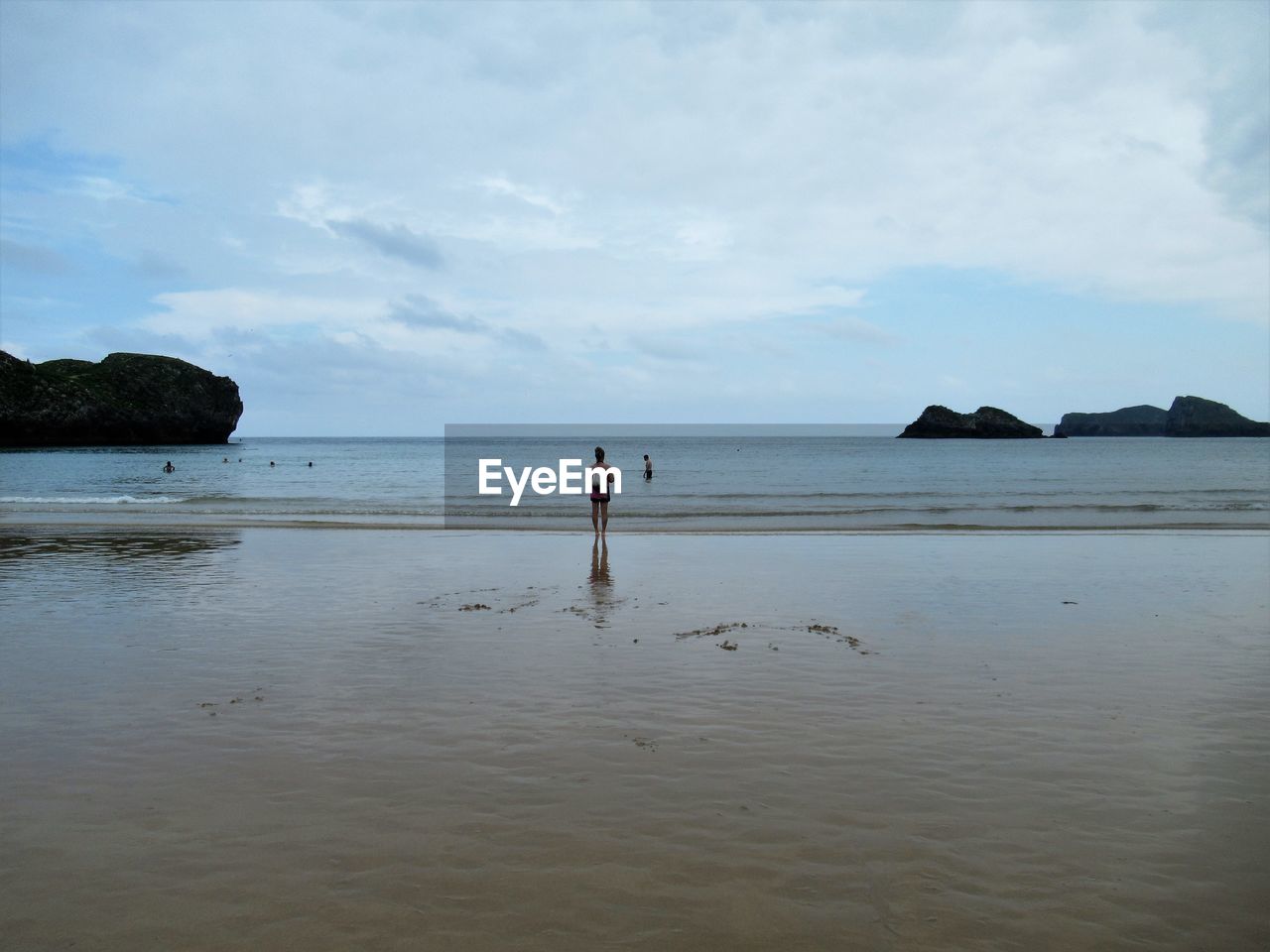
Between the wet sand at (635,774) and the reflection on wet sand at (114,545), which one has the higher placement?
the reflection on wet sand at (114,545)

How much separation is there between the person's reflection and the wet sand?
44 centimetres

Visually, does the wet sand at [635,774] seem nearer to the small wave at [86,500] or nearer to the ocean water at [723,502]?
the ocean water at [723,502]

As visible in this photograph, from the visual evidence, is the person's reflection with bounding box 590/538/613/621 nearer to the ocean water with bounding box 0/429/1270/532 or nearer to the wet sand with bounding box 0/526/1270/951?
the wet sand with bounding box 0/526/1270/951

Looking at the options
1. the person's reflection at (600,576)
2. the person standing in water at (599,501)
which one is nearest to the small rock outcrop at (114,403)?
the person standing in water at (599,501)

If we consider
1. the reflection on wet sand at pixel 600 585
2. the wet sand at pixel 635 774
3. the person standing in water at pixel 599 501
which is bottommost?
the wet sand at pixel 635 774

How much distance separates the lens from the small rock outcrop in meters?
128

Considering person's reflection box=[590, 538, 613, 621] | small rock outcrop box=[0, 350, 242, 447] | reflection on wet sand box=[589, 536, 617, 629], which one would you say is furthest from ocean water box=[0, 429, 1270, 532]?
small rock outcrop box=[0, 350, 242, 447]

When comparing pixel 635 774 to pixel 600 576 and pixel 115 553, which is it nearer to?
pixel 600 576

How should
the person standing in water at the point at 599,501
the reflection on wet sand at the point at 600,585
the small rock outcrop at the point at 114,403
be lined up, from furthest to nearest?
the small rock outcrop at the point at 114,403 < the person standing in water at the point at 599,501 < the reflection on wet sand at the point at 600,585

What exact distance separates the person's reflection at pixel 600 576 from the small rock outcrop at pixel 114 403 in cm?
13850

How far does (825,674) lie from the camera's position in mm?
9148

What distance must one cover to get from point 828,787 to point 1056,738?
2444 mm

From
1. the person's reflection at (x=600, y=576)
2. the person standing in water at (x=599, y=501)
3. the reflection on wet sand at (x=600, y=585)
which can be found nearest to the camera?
the reflection on wet sand at (x=600, y=585)

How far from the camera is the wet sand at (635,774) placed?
4438mm
